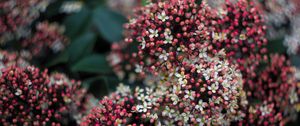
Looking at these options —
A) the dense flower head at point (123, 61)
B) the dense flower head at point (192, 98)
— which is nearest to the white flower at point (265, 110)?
the dense flower head at point (192, 98)

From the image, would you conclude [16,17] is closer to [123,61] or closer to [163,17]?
[123,61]

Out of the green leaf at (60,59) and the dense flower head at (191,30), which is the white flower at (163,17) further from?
the green leaf at (60,59)

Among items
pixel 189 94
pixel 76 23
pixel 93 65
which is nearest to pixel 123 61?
pixel 93 65

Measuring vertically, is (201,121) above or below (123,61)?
below

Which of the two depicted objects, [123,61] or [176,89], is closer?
[176,89]

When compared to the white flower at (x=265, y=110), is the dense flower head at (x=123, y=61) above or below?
above

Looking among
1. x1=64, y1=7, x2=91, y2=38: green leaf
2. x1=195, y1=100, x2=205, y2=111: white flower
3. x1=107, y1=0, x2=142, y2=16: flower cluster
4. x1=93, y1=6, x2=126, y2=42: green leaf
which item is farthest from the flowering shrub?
x1=107, y1=0, x2=142, y2=16: flower cluster
